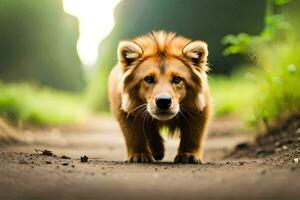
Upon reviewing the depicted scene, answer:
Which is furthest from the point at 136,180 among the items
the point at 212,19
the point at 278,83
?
the point at 212,19

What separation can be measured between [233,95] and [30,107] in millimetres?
6144

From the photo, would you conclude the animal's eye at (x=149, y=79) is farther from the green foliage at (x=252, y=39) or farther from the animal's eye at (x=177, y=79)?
the green foliage at (x=252, y=39)

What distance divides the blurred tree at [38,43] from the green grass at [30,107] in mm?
807

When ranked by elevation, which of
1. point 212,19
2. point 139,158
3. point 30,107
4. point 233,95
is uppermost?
point 212,19

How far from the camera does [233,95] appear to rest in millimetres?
17891

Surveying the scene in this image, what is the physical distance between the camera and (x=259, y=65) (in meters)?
8.98

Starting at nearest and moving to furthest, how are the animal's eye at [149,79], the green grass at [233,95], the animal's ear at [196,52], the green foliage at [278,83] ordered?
the animal's eye at [149,79]
the animal's ear at [196,52]
the green foliage at [278,83]
the green grass at [233,95]

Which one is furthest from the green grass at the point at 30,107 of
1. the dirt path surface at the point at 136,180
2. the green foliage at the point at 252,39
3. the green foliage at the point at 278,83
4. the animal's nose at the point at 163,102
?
the dirt path surface at the point at 136,180

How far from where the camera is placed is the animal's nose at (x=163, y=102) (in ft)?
20.0

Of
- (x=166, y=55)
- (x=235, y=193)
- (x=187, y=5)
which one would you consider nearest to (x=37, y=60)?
(x=187, y=5)

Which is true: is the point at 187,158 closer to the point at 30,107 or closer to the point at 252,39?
the point at 252,39

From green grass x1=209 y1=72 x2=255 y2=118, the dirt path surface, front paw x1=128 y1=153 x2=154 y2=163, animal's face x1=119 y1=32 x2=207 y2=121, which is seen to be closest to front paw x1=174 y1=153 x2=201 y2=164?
front paw x1=128 y1=153 x2=154 y2=163

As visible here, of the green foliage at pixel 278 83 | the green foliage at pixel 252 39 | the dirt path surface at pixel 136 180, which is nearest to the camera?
the dirt path surface at pixel 136 180

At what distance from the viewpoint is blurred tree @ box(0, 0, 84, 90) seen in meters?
17.5
